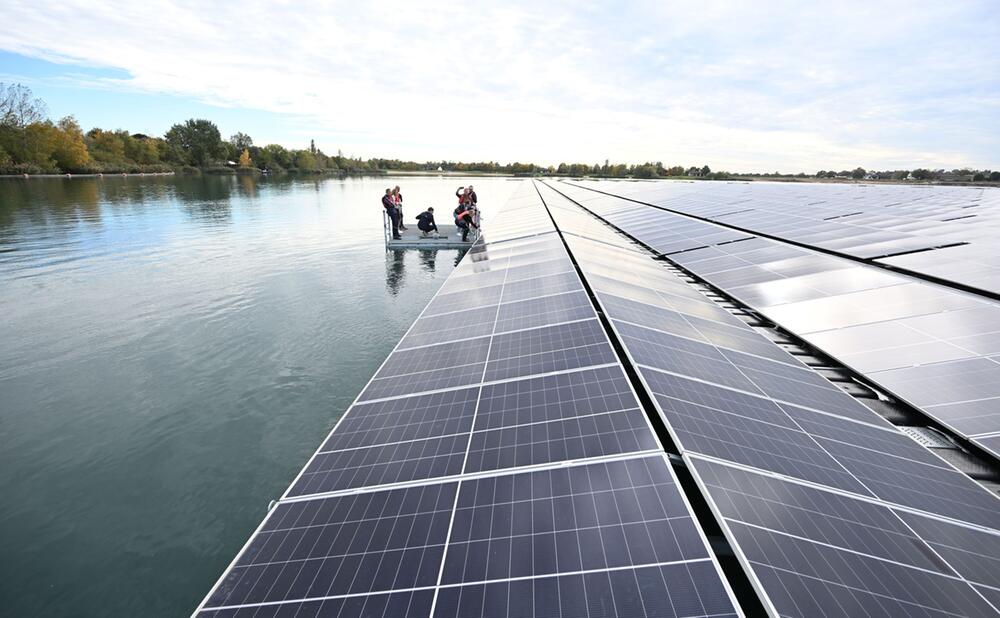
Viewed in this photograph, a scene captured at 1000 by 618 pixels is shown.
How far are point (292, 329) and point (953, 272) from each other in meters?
20.4

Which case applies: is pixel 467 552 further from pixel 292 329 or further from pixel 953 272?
pixel 953 272

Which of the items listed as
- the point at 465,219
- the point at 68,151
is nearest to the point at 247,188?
the point at 68,151

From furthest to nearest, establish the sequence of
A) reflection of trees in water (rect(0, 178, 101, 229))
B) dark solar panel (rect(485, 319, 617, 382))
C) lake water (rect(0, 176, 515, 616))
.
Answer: reflection of trees in water (rect(0, 178, 101, 229)), dark solar panel (rect(485, 319, 617, 382)), lake water (rect(0, 176, 515, 616))

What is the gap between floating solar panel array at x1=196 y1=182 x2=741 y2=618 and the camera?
129 inches

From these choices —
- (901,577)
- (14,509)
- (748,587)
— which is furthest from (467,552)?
(14,509)

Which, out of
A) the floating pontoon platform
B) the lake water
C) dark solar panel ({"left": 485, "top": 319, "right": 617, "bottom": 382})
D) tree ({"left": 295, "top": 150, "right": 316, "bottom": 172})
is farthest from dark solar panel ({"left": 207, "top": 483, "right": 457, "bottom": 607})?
tree ({"left": 295, "top": 150, "right": 316, "bottom": 172})

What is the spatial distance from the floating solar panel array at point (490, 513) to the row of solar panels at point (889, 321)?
5548 millimetres

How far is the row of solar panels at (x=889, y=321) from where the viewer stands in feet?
23.1

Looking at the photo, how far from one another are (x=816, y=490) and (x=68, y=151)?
155m

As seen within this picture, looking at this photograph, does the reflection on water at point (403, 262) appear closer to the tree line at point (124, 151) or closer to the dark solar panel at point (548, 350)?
the dark solar panel at point (548, 350)

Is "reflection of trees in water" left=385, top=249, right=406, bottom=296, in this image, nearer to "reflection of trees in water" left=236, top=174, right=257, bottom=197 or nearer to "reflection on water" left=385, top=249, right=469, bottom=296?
"reflection on water" left=385, top=249, right=469, bottom=296

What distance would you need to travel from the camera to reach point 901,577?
11.4 ft

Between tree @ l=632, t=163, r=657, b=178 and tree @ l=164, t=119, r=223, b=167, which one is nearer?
tree @ l=164, t=119, r=223, b=167

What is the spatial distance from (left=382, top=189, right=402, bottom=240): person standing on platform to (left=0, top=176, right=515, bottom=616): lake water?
14.9ft
